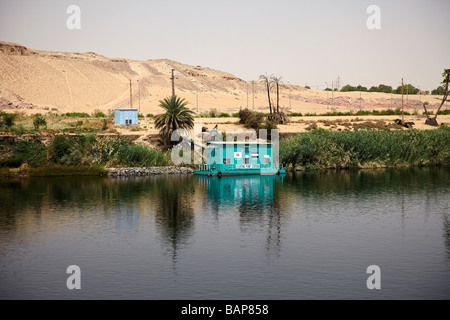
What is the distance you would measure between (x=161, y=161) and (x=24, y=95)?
107 meters

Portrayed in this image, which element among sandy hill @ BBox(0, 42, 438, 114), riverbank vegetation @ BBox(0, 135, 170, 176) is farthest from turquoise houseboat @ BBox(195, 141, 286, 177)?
sandy hill @ BBox(0, 42, 438, 114)

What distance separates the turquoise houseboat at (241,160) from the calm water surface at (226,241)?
11.5 meters

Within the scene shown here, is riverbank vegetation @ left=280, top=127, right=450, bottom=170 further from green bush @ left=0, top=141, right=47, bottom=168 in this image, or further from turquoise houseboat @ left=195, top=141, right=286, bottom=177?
green bush @ left=0, top=141, right=47, bottom=168

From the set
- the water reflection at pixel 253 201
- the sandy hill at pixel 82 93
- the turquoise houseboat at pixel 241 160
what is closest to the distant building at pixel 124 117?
the turquoise houseboat at pixel 241 160

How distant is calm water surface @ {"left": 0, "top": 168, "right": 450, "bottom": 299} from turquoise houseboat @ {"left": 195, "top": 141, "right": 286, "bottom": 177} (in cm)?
1150

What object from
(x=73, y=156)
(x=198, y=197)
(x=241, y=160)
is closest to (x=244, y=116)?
(x=241, y=160)

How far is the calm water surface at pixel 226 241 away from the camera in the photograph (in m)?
23.8

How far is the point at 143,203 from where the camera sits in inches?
1773

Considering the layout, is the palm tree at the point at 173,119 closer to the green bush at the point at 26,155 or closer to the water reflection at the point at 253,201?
the water reflection at the point at 253,201

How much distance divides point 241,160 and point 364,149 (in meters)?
18.3

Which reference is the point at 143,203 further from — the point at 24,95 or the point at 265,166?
the point at 24,95

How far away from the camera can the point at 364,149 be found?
74750 mm

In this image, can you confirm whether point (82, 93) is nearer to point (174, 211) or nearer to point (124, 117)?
point (124, 117)
